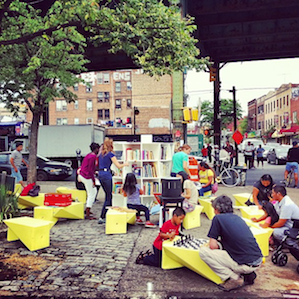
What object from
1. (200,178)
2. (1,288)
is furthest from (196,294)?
(200,178)

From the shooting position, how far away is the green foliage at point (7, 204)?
823cm

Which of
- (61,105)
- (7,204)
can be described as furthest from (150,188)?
(61,105)

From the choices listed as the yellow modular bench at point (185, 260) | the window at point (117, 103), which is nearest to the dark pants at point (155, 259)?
the yellow modular bench at point (185, 260)

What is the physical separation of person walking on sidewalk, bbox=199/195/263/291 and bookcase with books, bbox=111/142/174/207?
5.18 m

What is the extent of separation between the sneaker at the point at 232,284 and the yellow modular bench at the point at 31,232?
3351 mm

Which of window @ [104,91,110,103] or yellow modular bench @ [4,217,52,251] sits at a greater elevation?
window @ [104,91,110,103]

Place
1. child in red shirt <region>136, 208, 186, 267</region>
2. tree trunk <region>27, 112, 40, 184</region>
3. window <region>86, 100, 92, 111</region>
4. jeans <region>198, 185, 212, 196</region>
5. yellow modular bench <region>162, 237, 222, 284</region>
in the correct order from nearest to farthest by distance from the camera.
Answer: yellow modular bench <region>162, 237, 222, 284</region> → child in red shirt <region>136, 208, 186, 267</region> → jeans <region>198, 185, 212, 196</region> → tree trunk <region>27, 112, 40, 184</region> → window <region>86, 100, 92, 111</region>

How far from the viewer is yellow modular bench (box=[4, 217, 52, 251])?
631cm

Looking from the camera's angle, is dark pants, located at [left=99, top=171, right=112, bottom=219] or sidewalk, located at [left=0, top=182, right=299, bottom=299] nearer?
sidewalk, located at [left=0, top=182, right=299, bottom=299]

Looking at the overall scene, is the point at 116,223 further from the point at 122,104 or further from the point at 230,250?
the point at 122,104

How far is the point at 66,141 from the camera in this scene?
25719mm

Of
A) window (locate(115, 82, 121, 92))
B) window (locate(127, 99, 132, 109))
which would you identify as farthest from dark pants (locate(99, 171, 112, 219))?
window (locate(115, 82, 121, 92))

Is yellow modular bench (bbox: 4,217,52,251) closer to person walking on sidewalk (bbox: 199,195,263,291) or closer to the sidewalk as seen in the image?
the sidewalk

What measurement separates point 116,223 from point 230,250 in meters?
3.33
